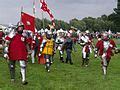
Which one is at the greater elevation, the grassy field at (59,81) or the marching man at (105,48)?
the marching man at (105,48)

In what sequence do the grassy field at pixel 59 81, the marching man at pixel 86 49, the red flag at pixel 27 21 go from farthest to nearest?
the marching man at pixel 86 49
the red flag at pixel 27 21
the grassy field at pixel 59 81

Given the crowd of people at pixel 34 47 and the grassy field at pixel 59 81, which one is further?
the crowd of people at pixel 34 47

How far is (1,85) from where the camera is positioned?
1772 centimetres

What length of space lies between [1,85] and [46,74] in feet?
16.6

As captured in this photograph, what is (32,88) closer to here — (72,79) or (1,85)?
(1,85)

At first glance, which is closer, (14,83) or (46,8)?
(14,83)

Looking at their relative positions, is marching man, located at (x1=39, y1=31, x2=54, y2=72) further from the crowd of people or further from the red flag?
the red flag

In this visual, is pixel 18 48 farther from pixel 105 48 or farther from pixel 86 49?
pixel 86 49

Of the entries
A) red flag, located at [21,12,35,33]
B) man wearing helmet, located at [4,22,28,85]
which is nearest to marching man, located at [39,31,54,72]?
red flag, located at [21,12,35,33]

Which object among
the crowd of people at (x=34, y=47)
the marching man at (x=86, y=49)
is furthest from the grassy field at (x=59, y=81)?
the marching man at (x=86, y=49)

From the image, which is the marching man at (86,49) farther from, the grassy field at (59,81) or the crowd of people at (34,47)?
the grassy field at (59,81)

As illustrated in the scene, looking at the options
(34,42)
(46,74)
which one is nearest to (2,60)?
(34,42)

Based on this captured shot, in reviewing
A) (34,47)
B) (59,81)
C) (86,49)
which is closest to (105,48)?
(59,81)

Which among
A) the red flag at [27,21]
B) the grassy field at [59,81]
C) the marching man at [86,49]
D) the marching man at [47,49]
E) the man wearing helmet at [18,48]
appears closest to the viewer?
the grassy field at [59,81]
